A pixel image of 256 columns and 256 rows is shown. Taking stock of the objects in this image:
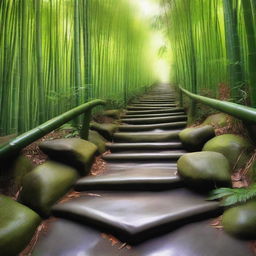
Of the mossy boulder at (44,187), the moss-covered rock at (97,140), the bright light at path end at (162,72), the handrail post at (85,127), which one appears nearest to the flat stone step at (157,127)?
the moss-covered rock at (97,140)

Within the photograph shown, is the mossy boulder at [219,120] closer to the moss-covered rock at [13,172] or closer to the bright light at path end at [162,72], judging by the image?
the moss-covered rock at [13,172]

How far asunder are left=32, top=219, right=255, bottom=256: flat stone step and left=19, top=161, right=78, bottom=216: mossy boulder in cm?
23

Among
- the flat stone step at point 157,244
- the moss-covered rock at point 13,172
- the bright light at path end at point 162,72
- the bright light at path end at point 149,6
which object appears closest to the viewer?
the flat stone step at point 157,244

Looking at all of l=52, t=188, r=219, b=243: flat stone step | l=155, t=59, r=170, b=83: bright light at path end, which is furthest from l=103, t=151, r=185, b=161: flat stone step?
l=155, t=59, r=170, b=83: bright light at path end

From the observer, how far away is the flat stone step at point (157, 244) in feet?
4.28

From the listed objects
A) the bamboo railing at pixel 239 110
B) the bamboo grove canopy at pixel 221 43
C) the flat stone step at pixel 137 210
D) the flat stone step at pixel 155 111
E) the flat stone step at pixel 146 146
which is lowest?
the flat stone step at pixel 137 210

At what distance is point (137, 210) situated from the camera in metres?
1.69

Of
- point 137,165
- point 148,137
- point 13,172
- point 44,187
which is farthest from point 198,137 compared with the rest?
point 13,172

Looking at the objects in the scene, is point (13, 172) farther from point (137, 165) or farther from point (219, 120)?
point (219, 120)

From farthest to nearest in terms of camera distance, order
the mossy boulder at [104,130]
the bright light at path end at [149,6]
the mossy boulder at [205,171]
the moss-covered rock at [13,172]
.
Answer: the bright light at path end at [149,6] → the mossy boulder at [104,130] → the moss-covered rock at [13,172] → the mossy boulder at [205,171]

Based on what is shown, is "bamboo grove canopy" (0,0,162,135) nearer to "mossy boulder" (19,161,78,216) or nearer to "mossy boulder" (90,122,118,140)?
"mossy boulder" (90,122,118,140)

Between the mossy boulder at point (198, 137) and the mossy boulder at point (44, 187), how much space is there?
1.38 m

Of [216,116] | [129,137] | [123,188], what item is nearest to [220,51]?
[216,116]

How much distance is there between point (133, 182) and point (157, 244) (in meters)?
0.72
